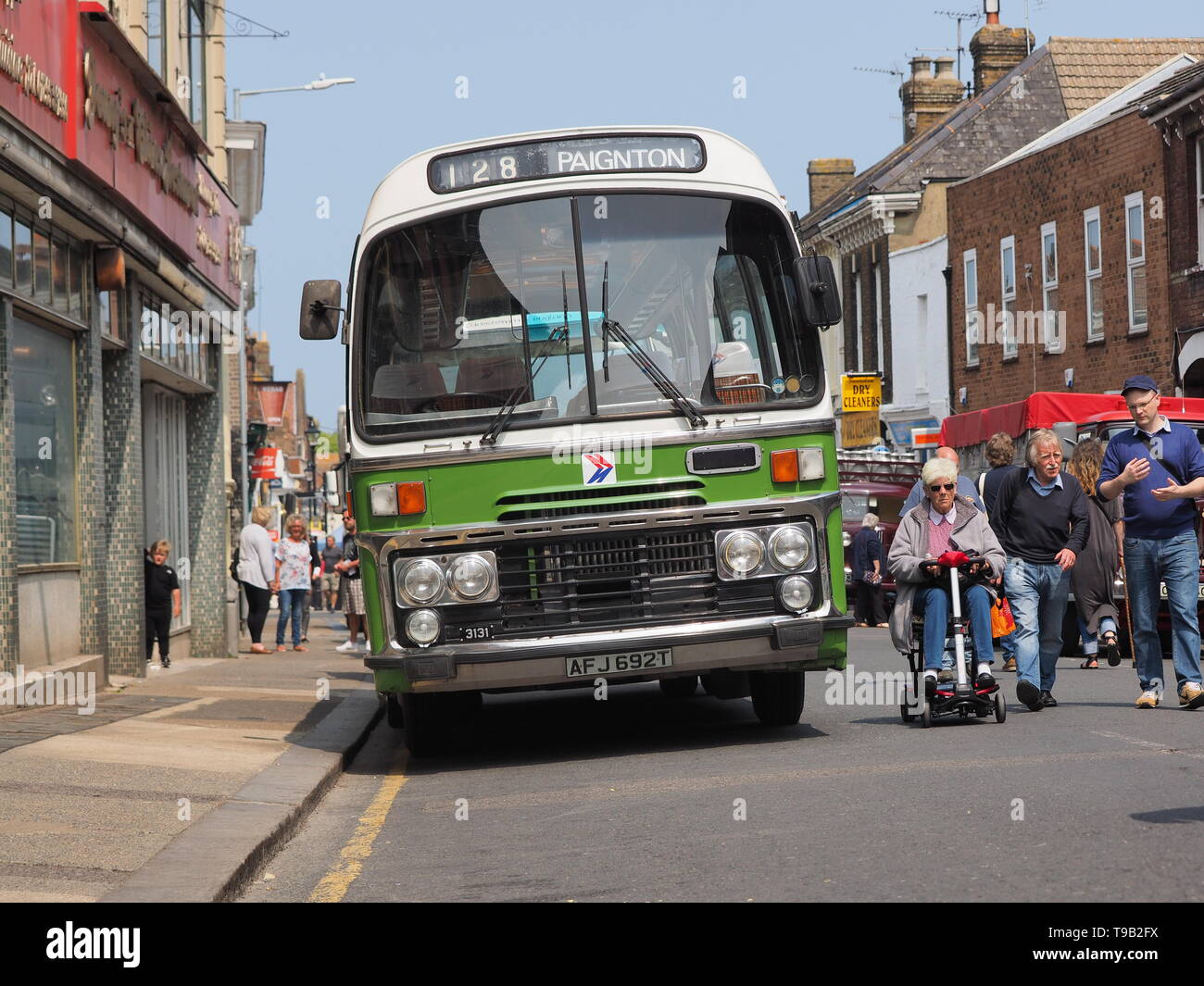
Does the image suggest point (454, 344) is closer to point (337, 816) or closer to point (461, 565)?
point (461, 565)

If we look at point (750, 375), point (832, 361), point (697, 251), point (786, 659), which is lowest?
point (786, 659)

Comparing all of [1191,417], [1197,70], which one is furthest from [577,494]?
[1197,70]

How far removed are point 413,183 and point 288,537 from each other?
1581cm

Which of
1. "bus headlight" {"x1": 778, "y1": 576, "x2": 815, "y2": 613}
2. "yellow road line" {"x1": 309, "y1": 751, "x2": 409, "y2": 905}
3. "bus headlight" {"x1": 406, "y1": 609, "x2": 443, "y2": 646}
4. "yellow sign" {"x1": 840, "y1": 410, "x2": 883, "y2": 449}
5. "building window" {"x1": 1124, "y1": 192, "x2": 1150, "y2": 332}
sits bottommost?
"yellow road line" {"x1": 309, "y1": 751, "x2": 409, "y2": 905}

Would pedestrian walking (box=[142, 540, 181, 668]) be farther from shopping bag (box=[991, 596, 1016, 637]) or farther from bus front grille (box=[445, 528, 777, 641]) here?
shopping bag (box=[991, 596, 1016, 637])

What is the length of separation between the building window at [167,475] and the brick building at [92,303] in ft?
0.16

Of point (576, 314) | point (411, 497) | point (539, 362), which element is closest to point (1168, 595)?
point (576, 314)

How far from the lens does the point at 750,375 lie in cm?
1015

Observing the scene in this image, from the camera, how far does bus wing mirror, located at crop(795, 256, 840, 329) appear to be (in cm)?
1004

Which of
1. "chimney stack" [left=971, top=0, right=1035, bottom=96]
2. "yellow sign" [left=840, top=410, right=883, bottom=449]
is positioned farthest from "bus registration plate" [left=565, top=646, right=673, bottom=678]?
"chimney stack" [left=971, top=0, right=1035, bottom=96]

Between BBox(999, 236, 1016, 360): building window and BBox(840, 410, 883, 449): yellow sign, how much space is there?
295 inches

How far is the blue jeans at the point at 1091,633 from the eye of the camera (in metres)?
16.1

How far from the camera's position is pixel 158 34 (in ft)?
62.6

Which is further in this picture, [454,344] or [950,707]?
[950,707]
